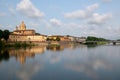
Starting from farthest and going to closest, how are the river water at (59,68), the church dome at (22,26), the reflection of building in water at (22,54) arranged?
the church dome at (22,26) → the reflection of building in water at (22,54) → the river water at (59,68)

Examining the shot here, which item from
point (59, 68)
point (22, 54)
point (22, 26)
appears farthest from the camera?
point (22, 26)

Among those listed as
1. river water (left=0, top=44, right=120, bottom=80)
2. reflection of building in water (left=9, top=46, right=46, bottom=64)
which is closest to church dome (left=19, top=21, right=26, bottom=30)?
reflection of building in water (left=9, top=46, right=46, bottom=64)

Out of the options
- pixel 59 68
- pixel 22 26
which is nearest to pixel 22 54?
pixel 59 68

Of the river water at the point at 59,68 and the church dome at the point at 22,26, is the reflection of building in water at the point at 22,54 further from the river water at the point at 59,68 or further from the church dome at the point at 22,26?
the church dome at the point at 22,26

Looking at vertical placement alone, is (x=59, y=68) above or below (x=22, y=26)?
below

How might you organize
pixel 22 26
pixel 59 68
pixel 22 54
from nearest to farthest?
1. pixel 59 68
2. pixel 22 54
3. pixel 22 26

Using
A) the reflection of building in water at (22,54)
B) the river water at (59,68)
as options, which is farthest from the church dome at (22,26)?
the river water at (59,68)

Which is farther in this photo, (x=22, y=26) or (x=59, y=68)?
(x=22, y=26)

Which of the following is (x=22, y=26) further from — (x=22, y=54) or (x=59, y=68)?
(x=59, y=68)

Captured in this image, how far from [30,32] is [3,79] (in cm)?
4325

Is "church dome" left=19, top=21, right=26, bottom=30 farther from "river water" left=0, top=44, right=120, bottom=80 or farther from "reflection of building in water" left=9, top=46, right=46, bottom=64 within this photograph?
"river water" left=0, top=44, right=120, bottom=80

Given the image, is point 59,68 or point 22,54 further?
point 22,54

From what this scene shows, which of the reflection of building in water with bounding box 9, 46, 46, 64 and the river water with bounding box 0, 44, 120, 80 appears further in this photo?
the reflection of building in water with bounding box 9, 46, 46, 64

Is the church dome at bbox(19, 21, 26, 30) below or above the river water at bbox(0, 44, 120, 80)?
above
